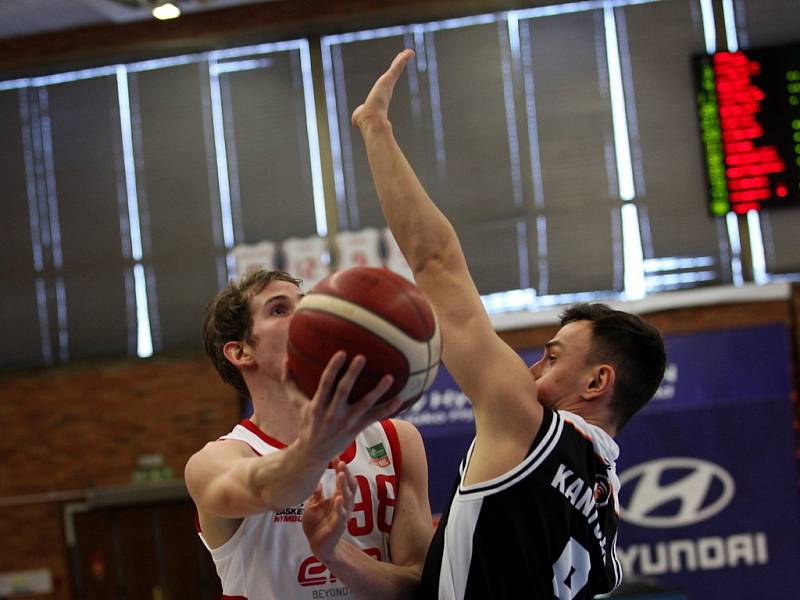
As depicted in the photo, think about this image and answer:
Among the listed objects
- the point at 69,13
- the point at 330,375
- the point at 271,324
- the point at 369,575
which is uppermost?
the point at 69,13

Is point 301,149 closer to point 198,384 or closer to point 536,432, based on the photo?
point 198,384

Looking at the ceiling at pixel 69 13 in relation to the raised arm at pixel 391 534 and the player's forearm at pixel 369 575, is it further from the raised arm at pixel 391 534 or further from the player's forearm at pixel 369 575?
the player's forearm at pixel 369 575

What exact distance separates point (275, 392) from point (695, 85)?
7719 millimetres

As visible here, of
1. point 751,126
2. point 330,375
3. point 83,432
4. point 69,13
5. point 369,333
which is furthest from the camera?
point 69,13

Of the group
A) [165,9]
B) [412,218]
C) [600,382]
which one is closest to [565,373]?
[600,382]

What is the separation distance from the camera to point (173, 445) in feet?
32.4

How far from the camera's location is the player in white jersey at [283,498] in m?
2.49

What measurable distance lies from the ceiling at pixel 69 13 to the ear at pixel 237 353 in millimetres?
7614

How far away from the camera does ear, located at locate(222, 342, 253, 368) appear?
283cm

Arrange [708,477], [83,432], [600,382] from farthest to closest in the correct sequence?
[83,432] → [708,477] → [600,382]

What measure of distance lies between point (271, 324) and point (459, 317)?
52 centimetres

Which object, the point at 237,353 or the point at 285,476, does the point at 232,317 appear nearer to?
the point at 237,353

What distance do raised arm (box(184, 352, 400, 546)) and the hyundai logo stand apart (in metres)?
6.86

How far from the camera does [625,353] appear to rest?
288cm
